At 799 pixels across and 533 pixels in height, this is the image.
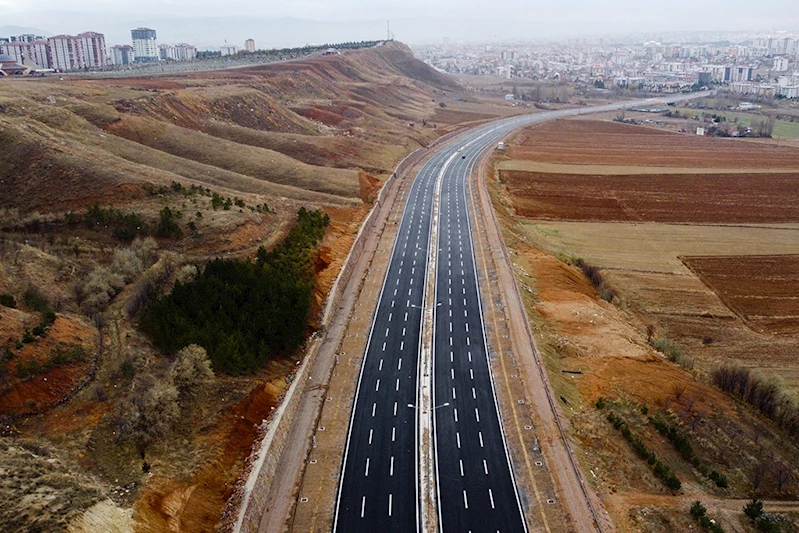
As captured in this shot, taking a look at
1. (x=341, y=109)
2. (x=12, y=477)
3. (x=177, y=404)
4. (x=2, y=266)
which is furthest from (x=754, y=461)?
(x=341, y=109)

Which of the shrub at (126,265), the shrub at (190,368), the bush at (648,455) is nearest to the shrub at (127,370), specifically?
the shrub at (190,368)

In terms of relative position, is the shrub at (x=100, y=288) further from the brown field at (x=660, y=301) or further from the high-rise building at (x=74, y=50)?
the high-rise building at (x=74, y=50)

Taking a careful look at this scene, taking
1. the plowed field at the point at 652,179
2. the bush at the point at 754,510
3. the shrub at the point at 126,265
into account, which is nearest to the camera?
the bush at the point at 754,510

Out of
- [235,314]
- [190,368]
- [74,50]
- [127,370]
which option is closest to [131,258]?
[235,314]

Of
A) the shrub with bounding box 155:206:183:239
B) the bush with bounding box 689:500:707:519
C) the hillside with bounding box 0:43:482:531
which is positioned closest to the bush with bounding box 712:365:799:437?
the bush with bounding box 689:500:707:519

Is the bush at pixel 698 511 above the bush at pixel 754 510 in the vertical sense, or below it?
above

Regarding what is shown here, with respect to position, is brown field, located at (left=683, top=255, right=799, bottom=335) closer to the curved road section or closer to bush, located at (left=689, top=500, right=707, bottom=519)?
the curved road section

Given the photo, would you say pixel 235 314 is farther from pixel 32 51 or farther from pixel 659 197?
pixel 32 51
